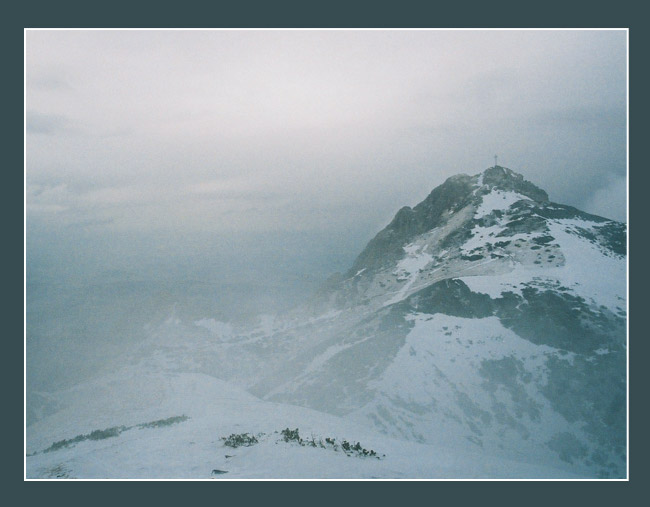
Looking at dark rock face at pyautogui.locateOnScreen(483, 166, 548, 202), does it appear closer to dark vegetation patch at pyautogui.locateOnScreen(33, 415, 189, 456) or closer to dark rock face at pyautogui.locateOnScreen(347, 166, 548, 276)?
dark rock face at pyautogui.locateOnScreen(347, 166, 548, 276)

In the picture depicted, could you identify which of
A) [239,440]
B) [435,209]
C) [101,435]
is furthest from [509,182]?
[101,435]

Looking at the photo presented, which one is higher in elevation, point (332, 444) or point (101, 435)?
point (332, 444)

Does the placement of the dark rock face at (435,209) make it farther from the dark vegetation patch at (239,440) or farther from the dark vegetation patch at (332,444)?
the dark vegetation patch at (239,440)

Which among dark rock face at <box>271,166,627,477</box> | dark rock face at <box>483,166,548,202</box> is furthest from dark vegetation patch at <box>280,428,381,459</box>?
dark rock face at <box>483,166,548,202</box>

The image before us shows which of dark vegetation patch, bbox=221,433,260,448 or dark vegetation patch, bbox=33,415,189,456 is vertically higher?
dark vegetation patch, bbox=221,433,260,448

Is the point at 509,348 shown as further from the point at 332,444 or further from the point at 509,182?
the point at 509,182

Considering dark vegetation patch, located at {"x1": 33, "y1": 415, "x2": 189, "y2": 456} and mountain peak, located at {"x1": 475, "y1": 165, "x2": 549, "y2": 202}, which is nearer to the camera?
dark vegetation patch, located at {"x1": 33, "y1": 415, "x2": 189, "y2": 456}

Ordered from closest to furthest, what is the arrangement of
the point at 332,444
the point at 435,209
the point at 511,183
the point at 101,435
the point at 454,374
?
the point at 332,444
the point at 101,435
the point at 454,374
the point at 511,183
the point at 435,209

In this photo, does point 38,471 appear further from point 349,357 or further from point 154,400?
point 349,357

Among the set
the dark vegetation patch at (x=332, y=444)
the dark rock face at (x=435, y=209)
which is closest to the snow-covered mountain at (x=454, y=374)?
the dark vegetation patch at (x=332, y=444)

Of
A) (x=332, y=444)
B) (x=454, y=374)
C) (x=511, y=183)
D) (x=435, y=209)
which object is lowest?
(x=332, y=444)
